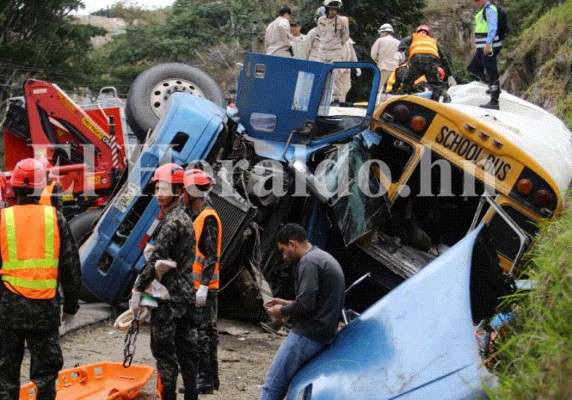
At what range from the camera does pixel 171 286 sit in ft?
18.6

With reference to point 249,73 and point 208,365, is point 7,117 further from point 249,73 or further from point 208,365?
point 208,365

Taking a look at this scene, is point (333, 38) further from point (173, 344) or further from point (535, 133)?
point (173, 344)

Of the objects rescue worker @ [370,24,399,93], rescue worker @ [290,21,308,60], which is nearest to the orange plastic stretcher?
rescue worker @ [290,21,308,60]

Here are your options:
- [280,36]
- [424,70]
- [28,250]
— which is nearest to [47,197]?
[28,250]

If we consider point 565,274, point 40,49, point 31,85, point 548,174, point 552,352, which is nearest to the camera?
point 552,352

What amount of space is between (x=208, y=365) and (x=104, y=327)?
2.31 meters

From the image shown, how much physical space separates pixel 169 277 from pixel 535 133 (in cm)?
452

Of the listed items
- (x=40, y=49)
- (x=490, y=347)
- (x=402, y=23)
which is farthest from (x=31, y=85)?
(x=40, y=49)

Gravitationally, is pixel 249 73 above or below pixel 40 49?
above

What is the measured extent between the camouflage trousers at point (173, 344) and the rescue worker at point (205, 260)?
0.31 m

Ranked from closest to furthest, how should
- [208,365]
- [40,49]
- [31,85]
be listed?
[208,365]
[31,85]
[40,49]

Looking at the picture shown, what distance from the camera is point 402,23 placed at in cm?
2008

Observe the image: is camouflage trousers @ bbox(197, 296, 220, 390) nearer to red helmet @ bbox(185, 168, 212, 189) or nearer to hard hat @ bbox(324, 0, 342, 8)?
red helmet @ bbox(185, 168, 212, 189)

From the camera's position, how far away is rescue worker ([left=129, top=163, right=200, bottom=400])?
5.62m
